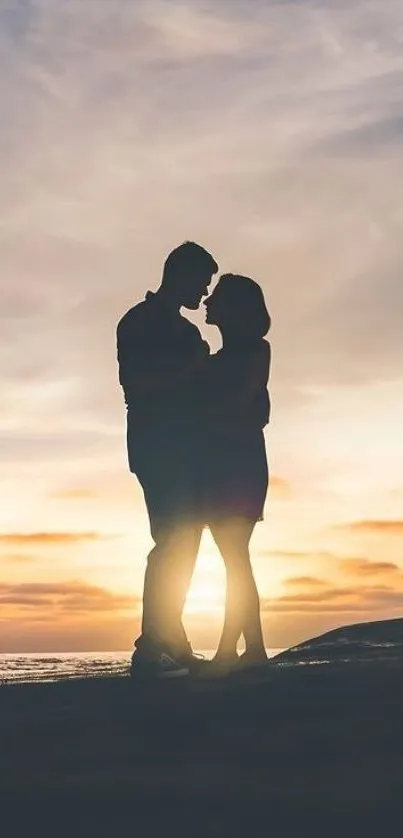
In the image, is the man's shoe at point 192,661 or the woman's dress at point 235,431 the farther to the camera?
the man's shoe at point 192,661

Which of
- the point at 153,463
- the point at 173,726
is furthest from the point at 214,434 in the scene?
the point at 173,726

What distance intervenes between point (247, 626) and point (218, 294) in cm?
246

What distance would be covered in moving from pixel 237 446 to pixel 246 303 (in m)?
1.06

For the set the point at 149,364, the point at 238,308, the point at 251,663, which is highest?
the point at 238,308

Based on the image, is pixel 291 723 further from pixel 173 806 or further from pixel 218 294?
pixel 218 294

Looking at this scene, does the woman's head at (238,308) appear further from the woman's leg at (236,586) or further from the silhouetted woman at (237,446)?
the woman's leg at (236,586)

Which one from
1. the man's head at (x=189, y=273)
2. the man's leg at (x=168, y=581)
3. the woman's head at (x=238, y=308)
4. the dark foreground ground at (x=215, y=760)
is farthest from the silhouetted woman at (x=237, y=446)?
the dark foreground ground at (x=215, y=760)

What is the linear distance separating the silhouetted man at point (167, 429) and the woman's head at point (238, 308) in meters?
0.19

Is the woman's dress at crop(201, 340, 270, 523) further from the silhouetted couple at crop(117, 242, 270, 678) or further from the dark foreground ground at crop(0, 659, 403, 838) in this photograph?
the dark foreground ground at crop(0, 659, 403, 838)

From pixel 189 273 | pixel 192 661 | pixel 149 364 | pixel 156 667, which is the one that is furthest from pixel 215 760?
pixel 189 273

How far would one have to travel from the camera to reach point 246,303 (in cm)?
874

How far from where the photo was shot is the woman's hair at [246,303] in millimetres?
8734

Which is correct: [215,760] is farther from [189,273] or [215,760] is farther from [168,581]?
[189,273]

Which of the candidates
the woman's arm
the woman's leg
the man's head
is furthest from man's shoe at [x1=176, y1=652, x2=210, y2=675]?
the man's head
